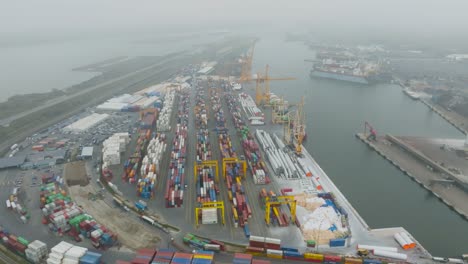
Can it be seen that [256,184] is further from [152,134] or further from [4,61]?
[4,61]

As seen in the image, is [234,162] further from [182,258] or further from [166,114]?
[166,114]

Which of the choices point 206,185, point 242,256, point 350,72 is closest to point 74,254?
point 242,256

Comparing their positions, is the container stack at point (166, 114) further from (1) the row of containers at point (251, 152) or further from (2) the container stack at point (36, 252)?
(2) the container stack at point (36, 252)

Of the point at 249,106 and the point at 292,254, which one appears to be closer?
the point at 292,254

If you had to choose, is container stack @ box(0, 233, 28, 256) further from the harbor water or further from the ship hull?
the ship hull

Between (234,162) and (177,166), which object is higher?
(234,162)

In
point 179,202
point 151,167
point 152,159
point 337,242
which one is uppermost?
point 152,159
